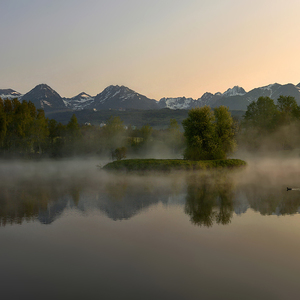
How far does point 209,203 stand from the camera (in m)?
23.1

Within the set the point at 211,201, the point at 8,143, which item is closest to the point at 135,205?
the point at 211,201

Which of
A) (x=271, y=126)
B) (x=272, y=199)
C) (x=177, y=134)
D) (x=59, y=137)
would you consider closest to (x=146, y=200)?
(x=272, y=199)

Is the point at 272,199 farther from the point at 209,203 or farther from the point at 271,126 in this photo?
the point at 271,126

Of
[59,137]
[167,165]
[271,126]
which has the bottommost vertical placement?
[167,165]

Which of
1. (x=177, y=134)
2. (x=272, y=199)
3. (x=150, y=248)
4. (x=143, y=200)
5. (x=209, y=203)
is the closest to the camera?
(x=150, y=248)

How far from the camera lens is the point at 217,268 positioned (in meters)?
11.5

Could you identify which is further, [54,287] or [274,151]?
[274,151]

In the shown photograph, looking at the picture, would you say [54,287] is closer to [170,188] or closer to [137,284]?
[137,284]

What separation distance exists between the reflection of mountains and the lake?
0.09m

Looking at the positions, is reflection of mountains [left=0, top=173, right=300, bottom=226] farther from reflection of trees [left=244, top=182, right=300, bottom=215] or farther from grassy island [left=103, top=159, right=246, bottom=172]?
grassy island [left=103, top=159, right=246, bottom=172]

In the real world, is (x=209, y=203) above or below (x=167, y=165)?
below

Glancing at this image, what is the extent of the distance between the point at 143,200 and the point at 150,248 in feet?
35.8

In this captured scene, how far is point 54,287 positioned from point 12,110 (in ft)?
324

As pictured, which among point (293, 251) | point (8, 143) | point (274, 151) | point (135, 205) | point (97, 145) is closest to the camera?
point (293, 251)
